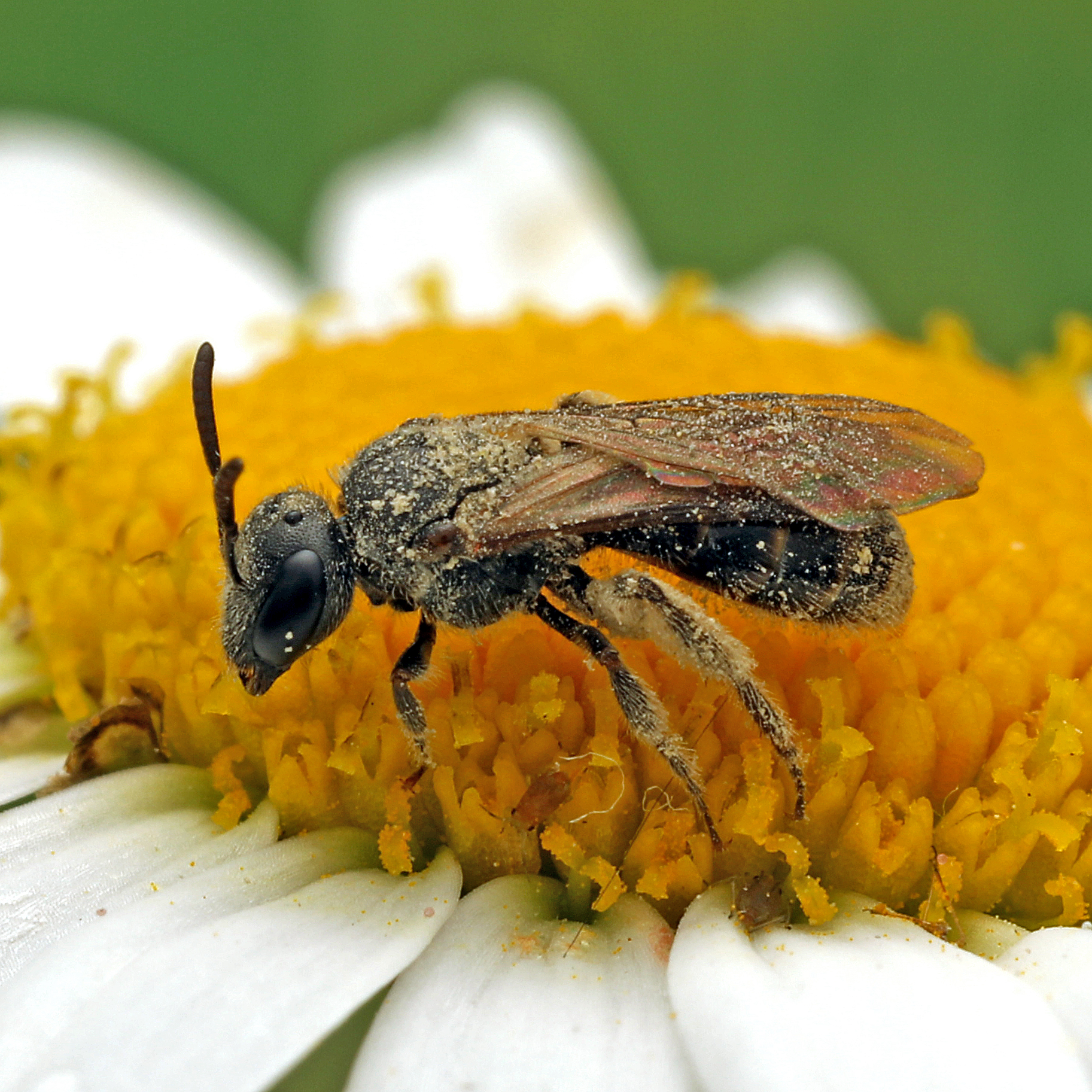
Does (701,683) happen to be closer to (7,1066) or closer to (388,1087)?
(388,1087)

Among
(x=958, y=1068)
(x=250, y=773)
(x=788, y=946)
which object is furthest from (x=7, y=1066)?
(x=958, y=1068)

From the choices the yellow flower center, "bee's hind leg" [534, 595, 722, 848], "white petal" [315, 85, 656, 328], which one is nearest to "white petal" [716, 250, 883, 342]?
"white petal" [315, 85, 656, 328]

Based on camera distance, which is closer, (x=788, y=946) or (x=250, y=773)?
(x=788, y=946)

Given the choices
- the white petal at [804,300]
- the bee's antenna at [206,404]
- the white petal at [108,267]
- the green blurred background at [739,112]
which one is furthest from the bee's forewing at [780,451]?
the green blurred background at [739,112]

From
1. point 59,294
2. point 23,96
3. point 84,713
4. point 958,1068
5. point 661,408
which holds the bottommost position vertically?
point 958,1068

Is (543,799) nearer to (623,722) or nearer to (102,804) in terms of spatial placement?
(623,722)

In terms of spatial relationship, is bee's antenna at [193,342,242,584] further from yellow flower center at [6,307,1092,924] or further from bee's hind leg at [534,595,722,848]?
bee's hind leg at [534,595,722,848]
